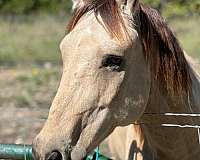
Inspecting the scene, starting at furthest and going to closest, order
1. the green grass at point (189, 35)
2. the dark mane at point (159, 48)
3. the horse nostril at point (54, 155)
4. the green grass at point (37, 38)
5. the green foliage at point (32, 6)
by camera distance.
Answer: the green foliage at point (32, 6), the green grass at point (189, 35), the green grass at point (37, 38), the dark mane at point (159, 48), the horse nostril at point (54, 155)

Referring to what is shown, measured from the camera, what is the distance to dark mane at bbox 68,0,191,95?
2693 mm

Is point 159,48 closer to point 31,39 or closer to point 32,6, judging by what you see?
point 31,39

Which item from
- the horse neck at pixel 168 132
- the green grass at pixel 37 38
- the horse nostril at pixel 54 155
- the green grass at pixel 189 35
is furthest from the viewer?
the green grass at pixel 189 35

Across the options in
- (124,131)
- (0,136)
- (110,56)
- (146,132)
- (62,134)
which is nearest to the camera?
(62,134)

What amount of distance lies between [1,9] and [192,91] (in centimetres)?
2184

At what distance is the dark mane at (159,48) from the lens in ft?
8.84

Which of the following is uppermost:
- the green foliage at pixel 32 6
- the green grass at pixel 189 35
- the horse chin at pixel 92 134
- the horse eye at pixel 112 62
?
the green foliage at pixel 32 6

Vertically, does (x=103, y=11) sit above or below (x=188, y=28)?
below

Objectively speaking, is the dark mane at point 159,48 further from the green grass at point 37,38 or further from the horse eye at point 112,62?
the green grass at point 37,38

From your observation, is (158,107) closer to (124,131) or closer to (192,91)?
(192,91)

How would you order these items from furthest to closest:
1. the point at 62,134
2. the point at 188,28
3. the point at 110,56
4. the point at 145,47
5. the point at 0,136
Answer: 1. the point at 188,28
2. the point at 0,136
3. the point at 145,47
4. the point at 110,56
5. the point at 62,134

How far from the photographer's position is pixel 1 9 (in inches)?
950

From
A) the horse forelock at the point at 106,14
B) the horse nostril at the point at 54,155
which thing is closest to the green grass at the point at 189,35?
the horse forelock at the point at 106,14

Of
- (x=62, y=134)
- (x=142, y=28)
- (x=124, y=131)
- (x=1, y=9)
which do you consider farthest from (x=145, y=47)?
(x=1, y=9)
